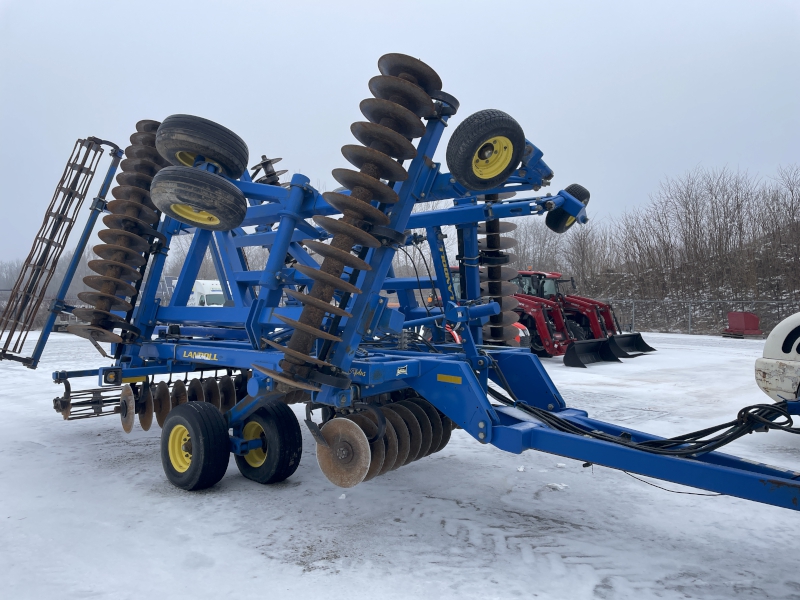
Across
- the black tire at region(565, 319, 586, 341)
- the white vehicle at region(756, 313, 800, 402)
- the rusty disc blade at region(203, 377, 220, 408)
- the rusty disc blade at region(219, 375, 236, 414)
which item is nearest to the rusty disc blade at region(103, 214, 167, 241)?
the rusty disc blade at region(203, 377, 220, 408)

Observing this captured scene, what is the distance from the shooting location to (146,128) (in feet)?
17.9

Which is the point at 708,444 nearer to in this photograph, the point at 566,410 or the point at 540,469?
the point at 566,410

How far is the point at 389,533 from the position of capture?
3.61 m

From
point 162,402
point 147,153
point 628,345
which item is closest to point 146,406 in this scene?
point 162,402

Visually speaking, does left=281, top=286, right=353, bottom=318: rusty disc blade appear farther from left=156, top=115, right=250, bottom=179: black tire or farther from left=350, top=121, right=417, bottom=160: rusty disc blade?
left=156, top=115, right=250, bottom=179: black tire

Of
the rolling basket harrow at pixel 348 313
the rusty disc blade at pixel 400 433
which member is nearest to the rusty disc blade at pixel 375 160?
the rolling basket harrow at pixel 348 313

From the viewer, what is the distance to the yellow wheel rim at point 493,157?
12.2 feet

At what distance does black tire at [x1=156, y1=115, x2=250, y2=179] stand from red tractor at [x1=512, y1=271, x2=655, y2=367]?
9462mm

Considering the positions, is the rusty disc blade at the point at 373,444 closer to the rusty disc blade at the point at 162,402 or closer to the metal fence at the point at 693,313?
the rusty disc blade at the point at 162,402

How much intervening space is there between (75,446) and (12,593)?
10.2 feet

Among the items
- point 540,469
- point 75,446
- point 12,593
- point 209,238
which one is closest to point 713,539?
point 540,469

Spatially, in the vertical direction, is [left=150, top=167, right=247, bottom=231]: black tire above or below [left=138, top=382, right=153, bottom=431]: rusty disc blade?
above

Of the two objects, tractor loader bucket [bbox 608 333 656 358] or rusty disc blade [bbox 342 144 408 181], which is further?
tractor loader bucket [bbox 608 333 656 358]

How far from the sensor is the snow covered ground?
→ 2.93 meters
